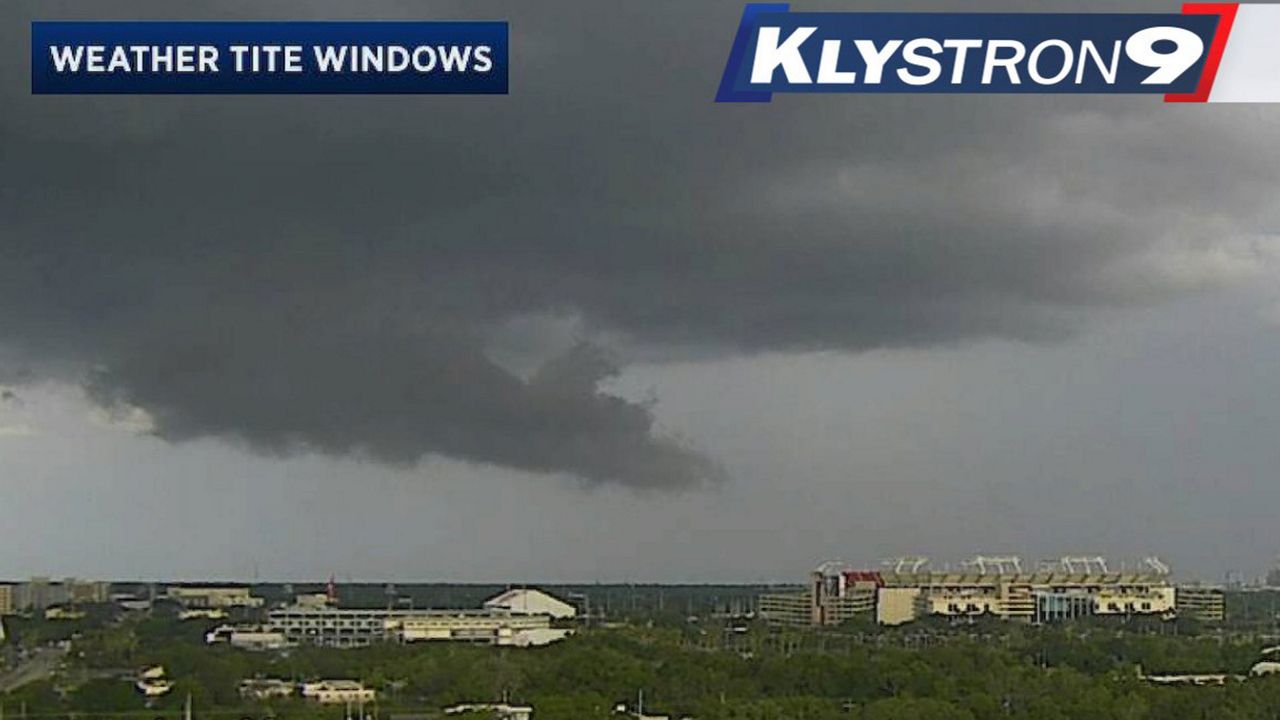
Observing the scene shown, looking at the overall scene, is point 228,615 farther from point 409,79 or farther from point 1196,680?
point 1196,680

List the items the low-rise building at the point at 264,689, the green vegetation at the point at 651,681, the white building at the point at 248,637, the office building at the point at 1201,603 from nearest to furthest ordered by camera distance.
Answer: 1. the green vegetation at the point at 651,681
2. the low-rise building at the point at 264,689
3. the white building at the point at 248,637
4. the office building at the point at 1201,603

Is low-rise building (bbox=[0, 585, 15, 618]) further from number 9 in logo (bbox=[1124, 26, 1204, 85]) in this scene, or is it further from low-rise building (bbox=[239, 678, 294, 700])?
number 9 in logo (bbox=[1124, 26, 1204, 85])

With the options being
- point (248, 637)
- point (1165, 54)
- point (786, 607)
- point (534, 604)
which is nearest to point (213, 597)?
point (248, 637)

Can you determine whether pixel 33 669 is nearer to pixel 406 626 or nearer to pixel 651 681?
pixel 406 626

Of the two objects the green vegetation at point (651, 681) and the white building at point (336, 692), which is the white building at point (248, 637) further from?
the white building at point (336, 692)

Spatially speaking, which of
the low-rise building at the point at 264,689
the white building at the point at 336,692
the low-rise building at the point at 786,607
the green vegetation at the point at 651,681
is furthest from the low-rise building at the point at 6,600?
the low-rise building at the point at 786,607

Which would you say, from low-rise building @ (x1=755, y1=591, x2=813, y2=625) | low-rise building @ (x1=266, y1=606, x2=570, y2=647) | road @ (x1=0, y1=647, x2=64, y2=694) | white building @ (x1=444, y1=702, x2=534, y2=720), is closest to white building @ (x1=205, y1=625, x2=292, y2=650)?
low-rise building @ (x1=266, y1=606, x2=570, y2=647)
